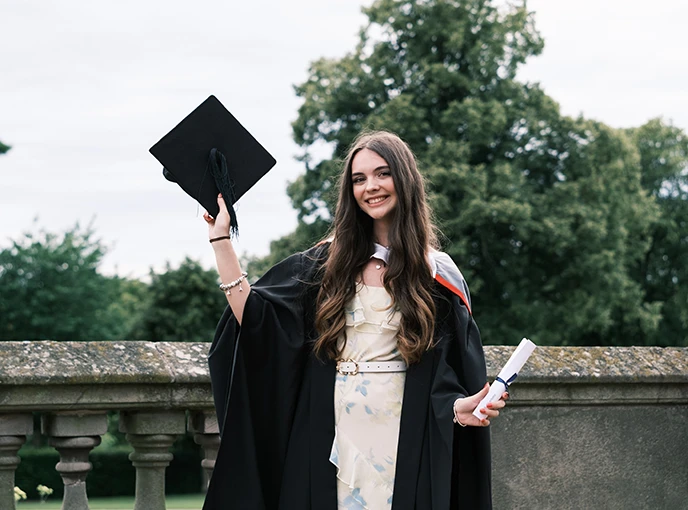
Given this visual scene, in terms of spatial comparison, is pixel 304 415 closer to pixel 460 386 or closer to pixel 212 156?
pixel 460 386

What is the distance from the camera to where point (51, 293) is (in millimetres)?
33281

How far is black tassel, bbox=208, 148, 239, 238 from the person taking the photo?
3.26 meters

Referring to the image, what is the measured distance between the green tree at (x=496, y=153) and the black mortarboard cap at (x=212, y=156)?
19308mm

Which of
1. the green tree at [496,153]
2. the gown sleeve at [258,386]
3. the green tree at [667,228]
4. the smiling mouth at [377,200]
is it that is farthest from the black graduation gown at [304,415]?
→ the green tree at [667,228]

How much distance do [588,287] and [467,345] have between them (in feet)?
71.2

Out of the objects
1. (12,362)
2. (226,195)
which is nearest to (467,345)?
(226,195)

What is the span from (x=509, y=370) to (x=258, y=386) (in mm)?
910

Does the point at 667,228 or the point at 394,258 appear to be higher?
the point at 667,228

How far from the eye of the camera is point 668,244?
109 feet

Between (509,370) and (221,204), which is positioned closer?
(509,370)

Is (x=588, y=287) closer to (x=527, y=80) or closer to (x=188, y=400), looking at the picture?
(x=527, y=80)

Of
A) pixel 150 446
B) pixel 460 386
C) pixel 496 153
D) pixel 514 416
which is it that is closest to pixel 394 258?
pixel 460 386

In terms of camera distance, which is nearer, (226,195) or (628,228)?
(226,195)

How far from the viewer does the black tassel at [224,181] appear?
326 centimetres
